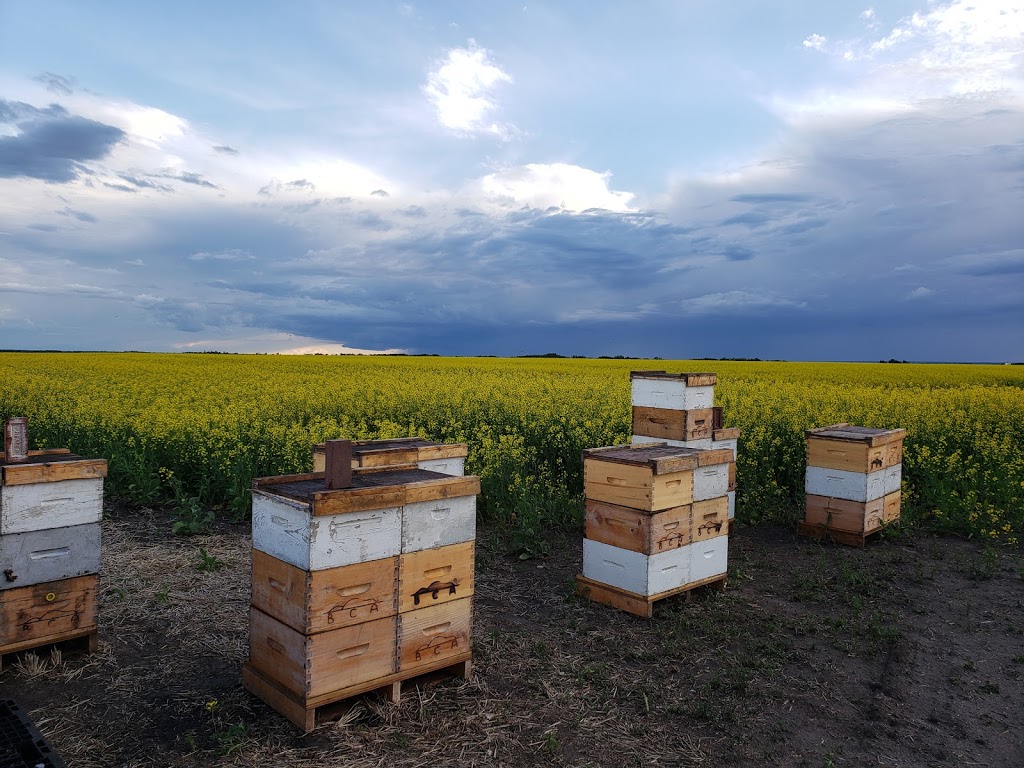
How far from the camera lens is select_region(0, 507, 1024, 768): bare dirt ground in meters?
4.53

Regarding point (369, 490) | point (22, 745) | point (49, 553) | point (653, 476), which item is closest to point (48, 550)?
point (49, 553)

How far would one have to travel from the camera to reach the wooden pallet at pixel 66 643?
5.42 meters

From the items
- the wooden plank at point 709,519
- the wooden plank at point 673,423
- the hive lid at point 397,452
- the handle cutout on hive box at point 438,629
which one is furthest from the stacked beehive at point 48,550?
the wooden plank at point 673,423

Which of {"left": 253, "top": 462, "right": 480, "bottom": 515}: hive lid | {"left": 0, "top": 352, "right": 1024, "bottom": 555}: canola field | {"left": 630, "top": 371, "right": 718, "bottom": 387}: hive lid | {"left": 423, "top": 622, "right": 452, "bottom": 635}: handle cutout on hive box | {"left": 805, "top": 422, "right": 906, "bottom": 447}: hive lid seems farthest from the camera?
{"left": 0, "top": 352, "right": 1024, "bottom": 555}: canola field

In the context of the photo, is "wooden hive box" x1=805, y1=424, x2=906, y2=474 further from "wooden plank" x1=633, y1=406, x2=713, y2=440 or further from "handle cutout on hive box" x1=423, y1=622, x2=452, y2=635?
"handle cutout on hive box" x1=423, y1=622, x2=452, y2=635

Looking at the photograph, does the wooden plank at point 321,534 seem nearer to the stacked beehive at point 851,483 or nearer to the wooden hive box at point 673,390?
the wooden hive box at point 673,390

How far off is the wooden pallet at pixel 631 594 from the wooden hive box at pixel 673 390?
2122 mm

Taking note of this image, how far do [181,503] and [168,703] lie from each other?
18.9ft

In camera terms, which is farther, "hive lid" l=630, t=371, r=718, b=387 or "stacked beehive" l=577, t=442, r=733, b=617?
"hive lid" l=630, t=371, r=718, b=387

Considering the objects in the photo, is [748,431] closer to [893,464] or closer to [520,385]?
[893,464]

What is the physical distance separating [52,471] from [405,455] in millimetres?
2911

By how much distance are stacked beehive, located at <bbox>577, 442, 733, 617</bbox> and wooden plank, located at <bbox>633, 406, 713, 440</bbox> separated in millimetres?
1125

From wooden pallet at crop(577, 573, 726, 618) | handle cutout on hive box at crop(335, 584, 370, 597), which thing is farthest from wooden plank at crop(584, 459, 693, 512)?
handle cutout on hive box at crop(335, 584, 370, 597)

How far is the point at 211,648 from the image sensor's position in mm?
5941
